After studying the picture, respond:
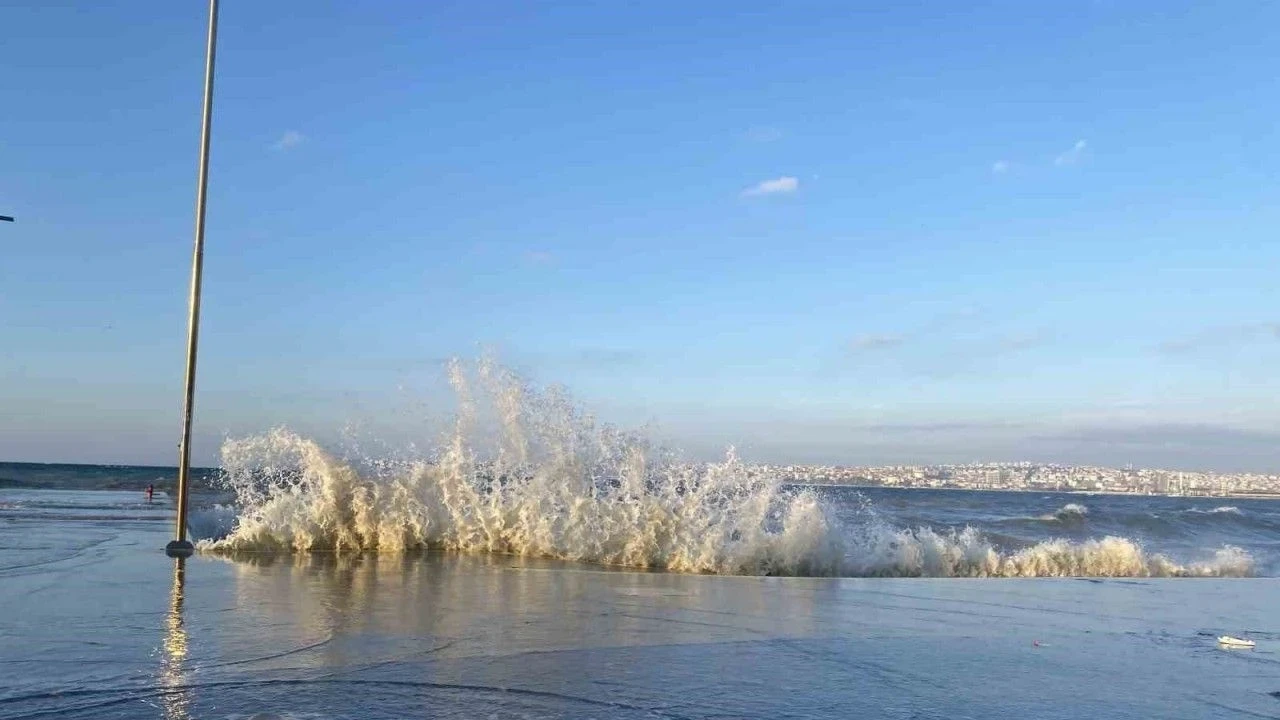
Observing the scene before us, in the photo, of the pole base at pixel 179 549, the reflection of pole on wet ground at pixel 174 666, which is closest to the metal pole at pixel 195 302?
the pole base at pixel 179 549

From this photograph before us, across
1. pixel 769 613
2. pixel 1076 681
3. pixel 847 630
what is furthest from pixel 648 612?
pixel 1076 681

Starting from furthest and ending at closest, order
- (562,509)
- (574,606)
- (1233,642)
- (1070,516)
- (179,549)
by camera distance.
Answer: (1070,516), (562,509), (179,549), (574,606), (1233,642)

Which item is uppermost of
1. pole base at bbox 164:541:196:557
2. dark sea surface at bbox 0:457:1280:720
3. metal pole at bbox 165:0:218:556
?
metal pole at bbox 165:0:218:556

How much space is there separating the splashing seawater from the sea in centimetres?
4

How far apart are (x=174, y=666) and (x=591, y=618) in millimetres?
3579

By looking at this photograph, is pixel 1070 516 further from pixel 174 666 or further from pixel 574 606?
pixel 174 666

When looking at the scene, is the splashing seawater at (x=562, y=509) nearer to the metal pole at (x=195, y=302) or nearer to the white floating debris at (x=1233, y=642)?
the metal pole at (x=195, y=302)

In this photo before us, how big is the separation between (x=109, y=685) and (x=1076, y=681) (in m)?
6.05

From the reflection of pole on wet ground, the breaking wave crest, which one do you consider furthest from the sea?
the breaking wave crest

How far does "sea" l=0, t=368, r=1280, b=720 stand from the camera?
595cm

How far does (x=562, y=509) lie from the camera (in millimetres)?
16078

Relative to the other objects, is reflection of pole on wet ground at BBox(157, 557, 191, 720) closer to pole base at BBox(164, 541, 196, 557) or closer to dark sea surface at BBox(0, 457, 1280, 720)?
dark sea surface at BBox(0, 457, 1280, 720)

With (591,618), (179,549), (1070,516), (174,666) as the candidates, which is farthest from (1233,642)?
(1070,516)

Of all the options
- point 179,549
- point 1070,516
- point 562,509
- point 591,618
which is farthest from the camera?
point 1070,516
